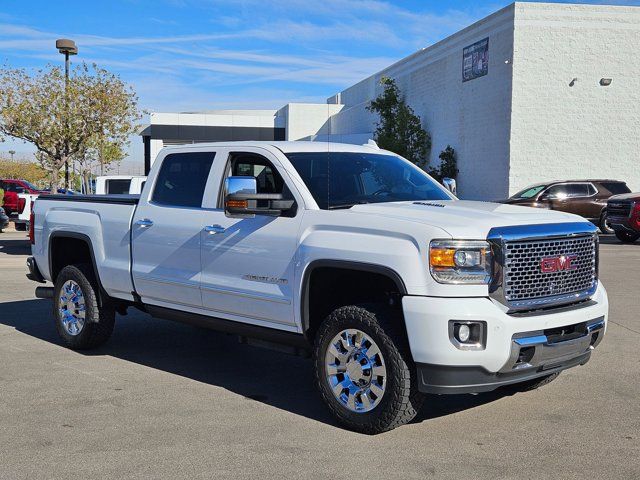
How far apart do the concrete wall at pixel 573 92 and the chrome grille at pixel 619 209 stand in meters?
8.55

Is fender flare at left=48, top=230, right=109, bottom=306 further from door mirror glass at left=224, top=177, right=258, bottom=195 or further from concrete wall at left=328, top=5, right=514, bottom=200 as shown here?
concrete wall at left=328, top=5, right=514, bottom=200

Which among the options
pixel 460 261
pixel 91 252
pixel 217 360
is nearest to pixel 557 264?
pixel 460 261

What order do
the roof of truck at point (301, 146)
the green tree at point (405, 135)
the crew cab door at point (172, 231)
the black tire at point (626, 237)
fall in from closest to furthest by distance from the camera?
the roof of truck at point (301, 146) → the crew cab door at point (172, 231) → the black tire at point (626, 237) → the green tree at point (405, 135)

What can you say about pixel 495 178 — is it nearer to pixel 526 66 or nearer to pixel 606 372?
pixel 526 66

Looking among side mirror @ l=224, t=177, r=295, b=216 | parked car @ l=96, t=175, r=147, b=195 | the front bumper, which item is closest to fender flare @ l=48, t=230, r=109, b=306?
side mirror @ l=224, t=177, r=295, b=216

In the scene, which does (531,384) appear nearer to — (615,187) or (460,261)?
(460,261)

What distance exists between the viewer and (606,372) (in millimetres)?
6727

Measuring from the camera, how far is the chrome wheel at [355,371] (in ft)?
16.5

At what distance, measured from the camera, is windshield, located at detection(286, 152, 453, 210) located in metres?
5.77

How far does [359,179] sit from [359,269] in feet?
4.07

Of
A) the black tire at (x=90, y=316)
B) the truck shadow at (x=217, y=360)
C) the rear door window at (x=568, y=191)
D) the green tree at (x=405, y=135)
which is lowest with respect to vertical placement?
the truck shadow at (x=217, y=360)

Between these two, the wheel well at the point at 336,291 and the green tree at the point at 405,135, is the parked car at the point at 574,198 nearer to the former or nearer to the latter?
the green tree at the point at 405,135

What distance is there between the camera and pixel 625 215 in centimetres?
1970

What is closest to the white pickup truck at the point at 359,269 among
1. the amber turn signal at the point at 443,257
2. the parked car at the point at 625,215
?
the amber turn signal at the point at 443,257
